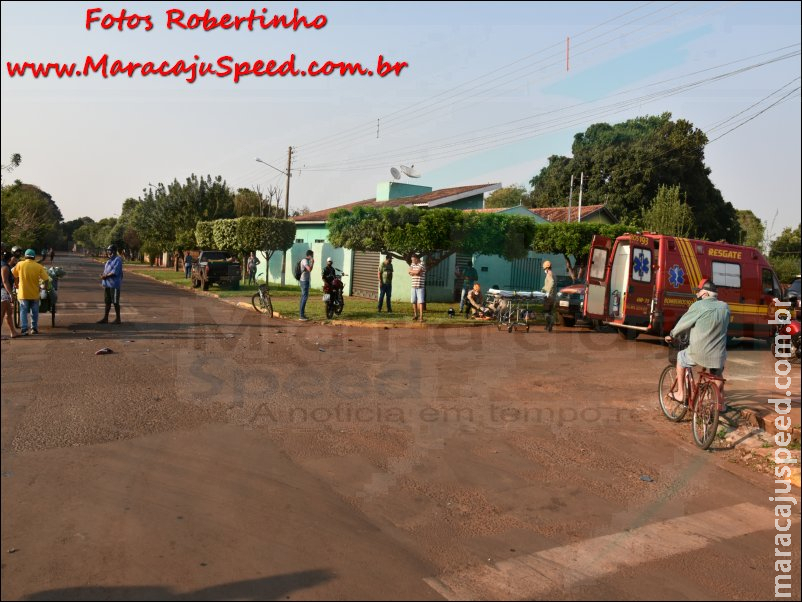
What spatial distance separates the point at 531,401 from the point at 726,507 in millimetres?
3505

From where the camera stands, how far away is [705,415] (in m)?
6.76

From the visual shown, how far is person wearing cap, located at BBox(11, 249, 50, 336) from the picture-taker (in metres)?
11.9

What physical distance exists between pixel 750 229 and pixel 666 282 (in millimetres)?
40945

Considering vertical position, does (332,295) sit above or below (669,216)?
below

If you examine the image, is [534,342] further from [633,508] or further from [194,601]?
[194,601]

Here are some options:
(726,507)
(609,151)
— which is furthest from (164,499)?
(609,151)

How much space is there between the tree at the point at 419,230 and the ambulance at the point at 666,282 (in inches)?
170

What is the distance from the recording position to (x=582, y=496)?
5.20 metres

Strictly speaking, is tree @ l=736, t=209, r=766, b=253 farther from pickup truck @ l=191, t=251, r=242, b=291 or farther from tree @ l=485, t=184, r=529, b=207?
pickup truck @ l=191, t=251, r=242, b=291

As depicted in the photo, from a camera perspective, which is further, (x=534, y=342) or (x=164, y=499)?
(x=534, y=342)

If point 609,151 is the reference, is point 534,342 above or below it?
below

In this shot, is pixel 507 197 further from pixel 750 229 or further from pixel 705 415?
pixel 705 415

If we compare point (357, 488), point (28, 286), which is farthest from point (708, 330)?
point (28, 286)

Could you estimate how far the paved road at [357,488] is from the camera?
146 inches
